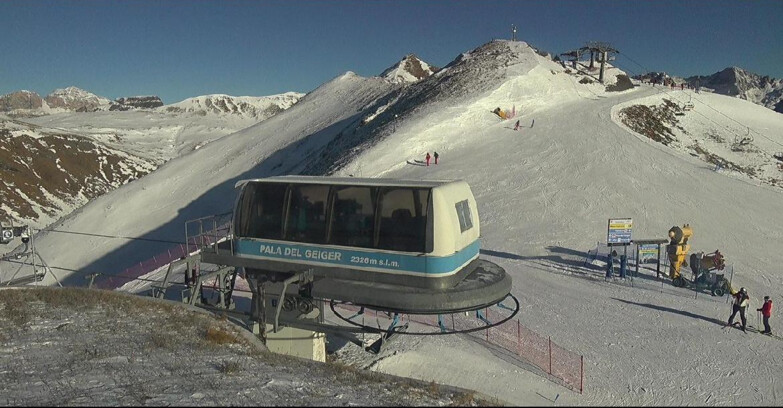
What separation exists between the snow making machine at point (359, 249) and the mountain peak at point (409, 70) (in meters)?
83.0

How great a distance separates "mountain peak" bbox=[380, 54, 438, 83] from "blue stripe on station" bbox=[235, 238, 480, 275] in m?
83.2

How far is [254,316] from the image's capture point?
1021cm

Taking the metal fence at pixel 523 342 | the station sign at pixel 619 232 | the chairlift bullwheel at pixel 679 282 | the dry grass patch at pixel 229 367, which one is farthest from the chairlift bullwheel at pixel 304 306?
the chairlift bullwheel at pixel 679 282

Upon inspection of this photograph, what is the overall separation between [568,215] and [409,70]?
7948 centimetres

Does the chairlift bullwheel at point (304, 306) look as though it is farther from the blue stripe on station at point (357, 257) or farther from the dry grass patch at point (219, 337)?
the dry grass patch at point (219, 337)

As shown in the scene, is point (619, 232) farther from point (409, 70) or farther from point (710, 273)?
point (409, 70)

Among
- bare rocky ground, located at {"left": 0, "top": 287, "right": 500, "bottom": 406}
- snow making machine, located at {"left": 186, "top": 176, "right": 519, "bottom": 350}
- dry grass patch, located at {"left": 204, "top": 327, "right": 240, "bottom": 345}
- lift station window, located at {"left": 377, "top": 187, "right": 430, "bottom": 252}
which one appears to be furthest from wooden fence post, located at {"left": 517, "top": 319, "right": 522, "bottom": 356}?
dry grass patch, located at {"left": 204, "top": 327, "right": 240, "bottom": 345}

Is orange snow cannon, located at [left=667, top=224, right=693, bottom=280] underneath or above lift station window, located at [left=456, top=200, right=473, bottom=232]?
underneath

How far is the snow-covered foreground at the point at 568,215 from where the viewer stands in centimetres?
1110

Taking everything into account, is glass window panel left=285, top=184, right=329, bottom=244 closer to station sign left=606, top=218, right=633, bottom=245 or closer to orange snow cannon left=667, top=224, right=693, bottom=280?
station sign left=606, top=218, right=633, bottom=245

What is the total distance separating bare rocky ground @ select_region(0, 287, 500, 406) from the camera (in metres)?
6.44

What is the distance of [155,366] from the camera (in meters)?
8.10

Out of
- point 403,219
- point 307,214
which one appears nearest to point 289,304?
point 307,214

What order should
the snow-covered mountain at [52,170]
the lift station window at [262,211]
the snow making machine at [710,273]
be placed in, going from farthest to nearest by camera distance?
the snow-covered mountain at [52,170] → the snow making machine at [710,273] → the lift station window at [262,211]
